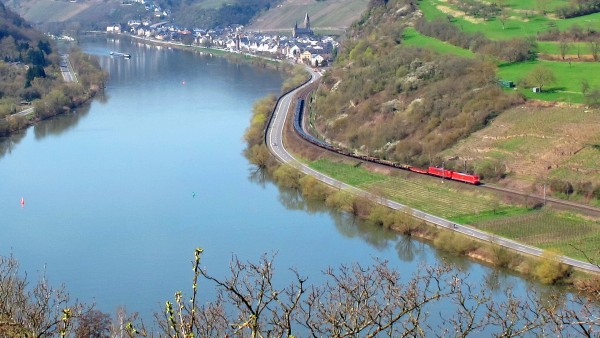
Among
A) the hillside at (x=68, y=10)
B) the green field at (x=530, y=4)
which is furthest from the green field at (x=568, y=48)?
the hillside at (x=68, y=10)

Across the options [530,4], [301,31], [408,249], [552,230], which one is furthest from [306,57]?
[552,230]

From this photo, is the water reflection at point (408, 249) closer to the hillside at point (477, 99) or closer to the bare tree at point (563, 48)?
the hillside at point (477, 99)

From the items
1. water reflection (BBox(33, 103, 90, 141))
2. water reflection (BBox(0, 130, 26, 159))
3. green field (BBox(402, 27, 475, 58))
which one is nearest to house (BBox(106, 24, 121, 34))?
water reflection (BBox(33, 103, 90, 141))

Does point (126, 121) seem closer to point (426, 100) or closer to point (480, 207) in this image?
point (426, 100)

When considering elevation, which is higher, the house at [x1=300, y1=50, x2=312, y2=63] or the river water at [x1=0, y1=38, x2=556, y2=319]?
the house at [x1=300, y1=50, x2=312, y2=63]

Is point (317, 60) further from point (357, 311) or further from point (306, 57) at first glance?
point (357, 311)

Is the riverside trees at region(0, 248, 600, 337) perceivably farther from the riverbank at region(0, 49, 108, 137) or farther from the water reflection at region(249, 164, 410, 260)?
the riverbank at region(0, 49, 108, 137)

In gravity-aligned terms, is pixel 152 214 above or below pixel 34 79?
below
